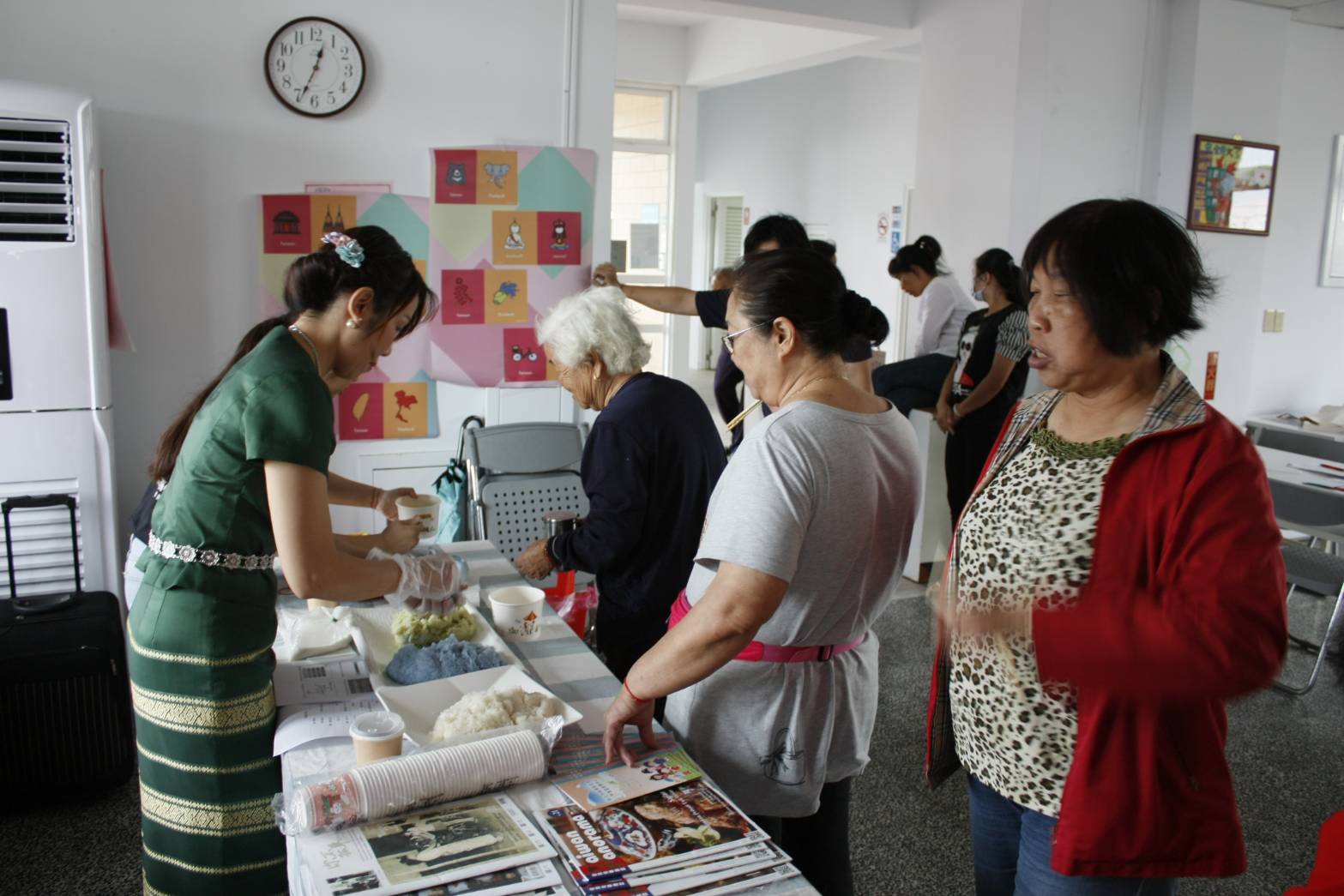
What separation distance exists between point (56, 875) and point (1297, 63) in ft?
23.0

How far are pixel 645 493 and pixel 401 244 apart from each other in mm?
1781

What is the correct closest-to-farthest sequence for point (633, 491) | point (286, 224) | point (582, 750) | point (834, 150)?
point (582, 750) < point (633, 491) < point (286, 224) < point (834, 150)

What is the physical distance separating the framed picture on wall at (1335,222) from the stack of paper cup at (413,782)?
6.52 metres

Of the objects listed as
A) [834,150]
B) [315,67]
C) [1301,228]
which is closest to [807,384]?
[315,67]

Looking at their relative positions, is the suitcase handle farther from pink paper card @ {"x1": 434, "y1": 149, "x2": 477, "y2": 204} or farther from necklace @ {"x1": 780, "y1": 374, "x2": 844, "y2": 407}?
necklace @ {"x1": 780, "y1": 374, "x2": 844, "y2": 407}

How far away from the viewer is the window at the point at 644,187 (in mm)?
7637

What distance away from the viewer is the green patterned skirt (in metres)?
1.52

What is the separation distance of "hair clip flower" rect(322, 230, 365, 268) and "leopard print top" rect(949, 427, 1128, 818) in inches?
40.9

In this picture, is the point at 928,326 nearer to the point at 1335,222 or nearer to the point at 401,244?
the point at 401,244

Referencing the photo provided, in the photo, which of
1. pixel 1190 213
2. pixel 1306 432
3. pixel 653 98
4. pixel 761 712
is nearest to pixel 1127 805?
pixel 761 712

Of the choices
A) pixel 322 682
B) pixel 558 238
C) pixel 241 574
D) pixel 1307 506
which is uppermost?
pixel 558 238

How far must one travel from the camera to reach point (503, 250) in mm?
3666

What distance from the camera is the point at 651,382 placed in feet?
6.82

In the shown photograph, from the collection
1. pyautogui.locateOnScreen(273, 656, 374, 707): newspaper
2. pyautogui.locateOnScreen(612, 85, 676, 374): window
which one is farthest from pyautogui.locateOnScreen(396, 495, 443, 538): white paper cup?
pyautogui.locateOnScreen(612, 85, 676, 374): window
